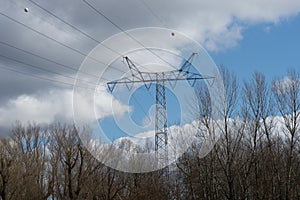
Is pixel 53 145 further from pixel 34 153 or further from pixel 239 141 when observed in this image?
pixel 239 141

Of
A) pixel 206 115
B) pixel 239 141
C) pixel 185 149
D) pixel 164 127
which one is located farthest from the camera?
pixel 185 149

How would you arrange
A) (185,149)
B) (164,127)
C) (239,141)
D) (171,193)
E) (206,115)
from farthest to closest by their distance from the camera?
(171,193)
(185,149)
(206,115)
(239,141)
(164,127)

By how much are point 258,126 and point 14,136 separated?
77.7 ft

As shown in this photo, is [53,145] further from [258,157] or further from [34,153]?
[258,157]

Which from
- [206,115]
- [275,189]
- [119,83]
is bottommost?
[275,189]

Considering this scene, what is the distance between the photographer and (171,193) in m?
41.8

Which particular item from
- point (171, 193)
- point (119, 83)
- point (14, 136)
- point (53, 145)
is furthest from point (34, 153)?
point (119, 83)

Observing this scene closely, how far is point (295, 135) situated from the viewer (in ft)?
108

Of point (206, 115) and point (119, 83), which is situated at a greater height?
point (206, 115)

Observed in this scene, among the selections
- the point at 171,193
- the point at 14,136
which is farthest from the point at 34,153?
the point at 171,193

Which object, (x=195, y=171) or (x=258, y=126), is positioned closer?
(x=258, y=126)

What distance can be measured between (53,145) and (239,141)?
1665cm

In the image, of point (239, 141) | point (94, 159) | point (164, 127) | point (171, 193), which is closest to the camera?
point (164, 127)

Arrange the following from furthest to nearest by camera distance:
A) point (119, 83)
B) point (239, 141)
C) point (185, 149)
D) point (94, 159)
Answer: point (185, 149)
point (94, 159)
point (239, 141)
point (119, 83)
